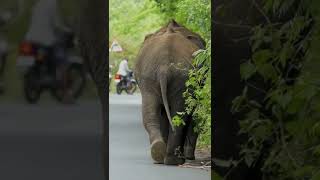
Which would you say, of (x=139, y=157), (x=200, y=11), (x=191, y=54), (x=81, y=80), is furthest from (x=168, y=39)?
(x=81, y=80)

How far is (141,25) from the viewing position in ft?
68.6

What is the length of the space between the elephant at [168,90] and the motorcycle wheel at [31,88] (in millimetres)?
4591

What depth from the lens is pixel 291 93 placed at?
2482 millimetres

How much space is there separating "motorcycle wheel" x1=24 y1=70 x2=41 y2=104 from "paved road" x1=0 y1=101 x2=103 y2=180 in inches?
2.0

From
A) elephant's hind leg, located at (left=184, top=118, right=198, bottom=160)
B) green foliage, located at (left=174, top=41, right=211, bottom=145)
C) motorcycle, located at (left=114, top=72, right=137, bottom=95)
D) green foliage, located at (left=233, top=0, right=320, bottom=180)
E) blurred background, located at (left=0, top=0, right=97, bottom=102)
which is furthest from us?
motorcycle, located at (left=114, top=72, right=137, bottom=95)

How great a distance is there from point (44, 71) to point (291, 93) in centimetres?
158

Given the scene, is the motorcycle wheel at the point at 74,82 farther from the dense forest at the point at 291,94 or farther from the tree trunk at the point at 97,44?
the dense forest at the point at 291,94

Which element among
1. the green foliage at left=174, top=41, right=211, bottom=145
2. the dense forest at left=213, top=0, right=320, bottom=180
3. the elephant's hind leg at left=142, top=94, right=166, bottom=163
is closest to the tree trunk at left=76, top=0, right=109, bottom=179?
the dense forest at left=213, top=0, right=320, bottom=180

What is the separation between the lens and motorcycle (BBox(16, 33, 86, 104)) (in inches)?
141

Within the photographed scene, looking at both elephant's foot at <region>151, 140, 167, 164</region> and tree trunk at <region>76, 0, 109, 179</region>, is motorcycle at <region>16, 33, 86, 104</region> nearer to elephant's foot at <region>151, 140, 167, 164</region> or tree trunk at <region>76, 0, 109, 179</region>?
tree trunk at <region>76, 0, 109, 179</region>

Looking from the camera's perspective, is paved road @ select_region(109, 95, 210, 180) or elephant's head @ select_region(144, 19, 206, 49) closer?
paved road @ select_region(109, 95, 210, 180)

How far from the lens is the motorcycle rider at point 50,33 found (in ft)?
11.7

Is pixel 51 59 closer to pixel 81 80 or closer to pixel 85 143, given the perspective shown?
pixel 81 80

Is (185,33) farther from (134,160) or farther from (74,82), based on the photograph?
(74,82)
